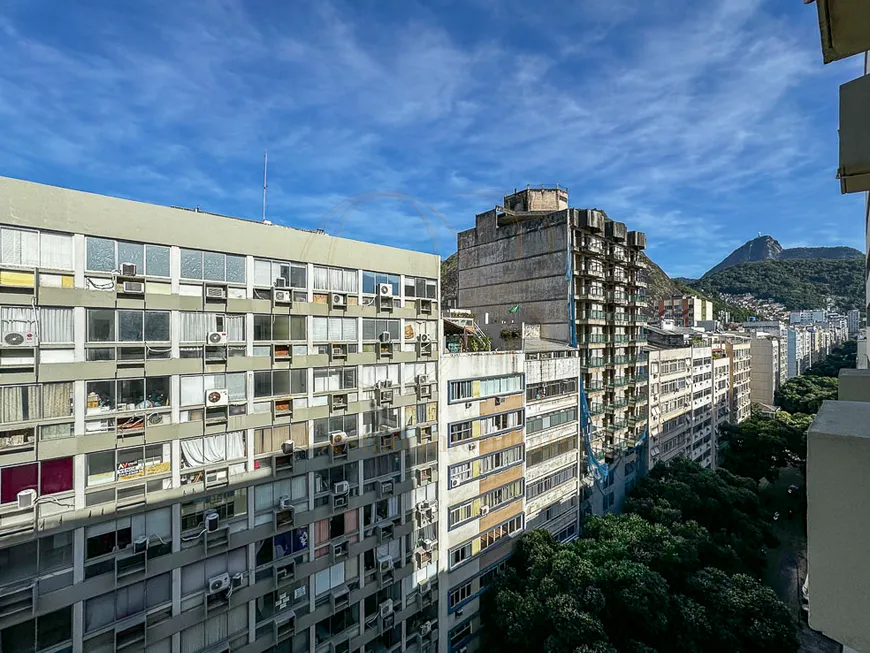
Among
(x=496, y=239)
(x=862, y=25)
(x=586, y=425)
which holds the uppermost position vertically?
(x=496, y=239)

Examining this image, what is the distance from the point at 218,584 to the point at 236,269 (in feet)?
34.7

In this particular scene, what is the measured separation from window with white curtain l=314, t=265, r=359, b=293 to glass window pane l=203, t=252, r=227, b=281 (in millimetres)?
3428

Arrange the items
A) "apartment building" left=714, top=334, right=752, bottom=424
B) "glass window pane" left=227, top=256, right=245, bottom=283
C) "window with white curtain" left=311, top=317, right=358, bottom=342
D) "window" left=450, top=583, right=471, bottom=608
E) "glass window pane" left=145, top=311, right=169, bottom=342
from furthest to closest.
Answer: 1. "apartment building" left=714, top=334, right=752, bottom=424
2. "window" left=450, top=583, right=471, bottom=608
3. "window with white curtain" left=311, top=317, right=358, bottom=342
4. "glass window pane" left=227, top=256, right=245, bottom=283
5. "glass window pane" left=145, top=311, right=169, bottom=342

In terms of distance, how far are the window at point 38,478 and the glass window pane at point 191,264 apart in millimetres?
6188

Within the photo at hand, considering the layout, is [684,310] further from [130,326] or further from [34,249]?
[34,249]

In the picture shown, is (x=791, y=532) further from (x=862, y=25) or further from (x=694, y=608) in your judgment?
(x=862, y=25)

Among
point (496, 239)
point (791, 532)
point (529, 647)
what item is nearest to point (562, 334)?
point (496, 239)

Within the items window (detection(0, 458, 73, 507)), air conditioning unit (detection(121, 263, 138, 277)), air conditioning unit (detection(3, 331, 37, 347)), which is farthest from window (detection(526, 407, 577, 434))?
air conditioning unit (detection(3, 331, 37, 347))

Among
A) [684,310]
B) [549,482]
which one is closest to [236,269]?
[549,482]

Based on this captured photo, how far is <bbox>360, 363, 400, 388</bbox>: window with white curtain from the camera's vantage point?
1812 centimetres

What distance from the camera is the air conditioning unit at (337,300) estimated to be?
55.3ft

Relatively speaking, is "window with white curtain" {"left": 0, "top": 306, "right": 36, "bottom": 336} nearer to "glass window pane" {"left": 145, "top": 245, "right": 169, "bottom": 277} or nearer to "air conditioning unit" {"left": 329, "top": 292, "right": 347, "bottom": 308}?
"glass window pane" {"left": 145, "top": 245, "right": 169, "bottom": 277}

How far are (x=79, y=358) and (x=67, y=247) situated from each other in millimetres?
3156

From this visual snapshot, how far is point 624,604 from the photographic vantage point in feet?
65.6
